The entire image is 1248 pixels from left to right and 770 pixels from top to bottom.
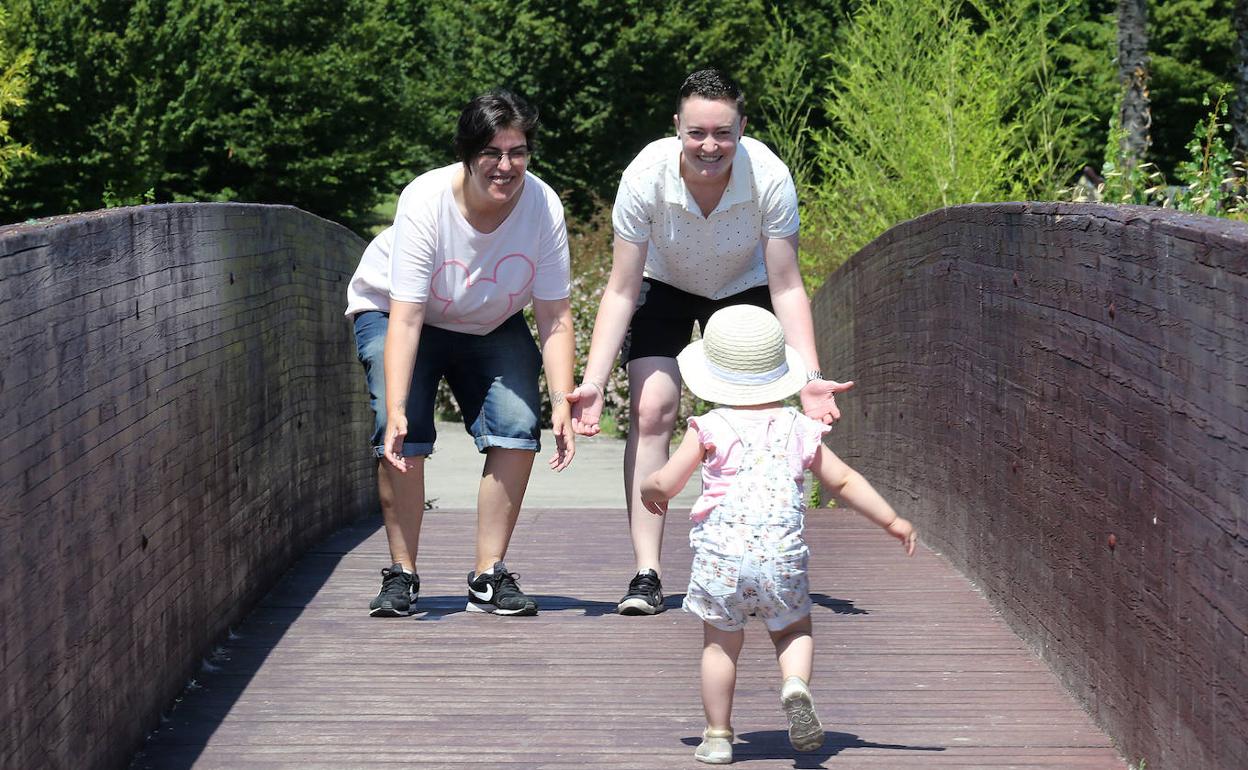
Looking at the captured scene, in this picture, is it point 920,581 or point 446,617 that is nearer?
point 446,617

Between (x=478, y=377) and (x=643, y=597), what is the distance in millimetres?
925

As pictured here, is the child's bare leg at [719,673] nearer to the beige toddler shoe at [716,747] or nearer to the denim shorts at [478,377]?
the beige toddler shoe at [716,747]

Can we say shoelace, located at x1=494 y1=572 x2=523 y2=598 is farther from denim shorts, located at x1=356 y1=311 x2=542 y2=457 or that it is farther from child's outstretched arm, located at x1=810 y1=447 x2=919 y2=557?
child's outstretched arm, located at x1=810 y1=447 x2=919 y2=557

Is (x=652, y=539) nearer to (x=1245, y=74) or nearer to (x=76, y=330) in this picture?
(x=76, y=330)

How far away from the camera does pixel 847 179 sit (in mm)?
15445

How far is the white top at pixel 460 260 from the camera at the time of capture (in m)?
5.83

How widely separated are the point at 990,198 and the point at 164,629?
1085 centimetres

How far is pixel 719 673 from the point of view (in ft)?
14.0

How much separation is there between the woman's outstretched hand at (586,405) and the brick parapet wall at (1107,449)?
1.28 metres

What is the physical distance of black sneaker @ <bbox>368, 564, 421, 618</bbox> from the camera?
5.95m

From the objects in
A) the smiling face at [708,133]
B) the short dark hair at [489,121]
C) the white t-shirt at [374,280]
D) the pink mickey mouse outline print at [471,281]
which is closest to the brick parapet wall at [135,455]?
the white t-shirt at [374,280]

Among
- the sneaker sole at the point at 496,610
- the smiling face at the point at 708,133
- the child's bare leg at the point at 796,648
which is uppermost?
the smiling face at the point at 708,133

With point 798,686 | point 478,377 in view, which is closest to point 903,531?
point 798,686

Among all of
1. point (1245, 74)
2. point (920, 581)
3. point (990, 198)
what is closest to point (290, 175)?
point (1245, 74)
